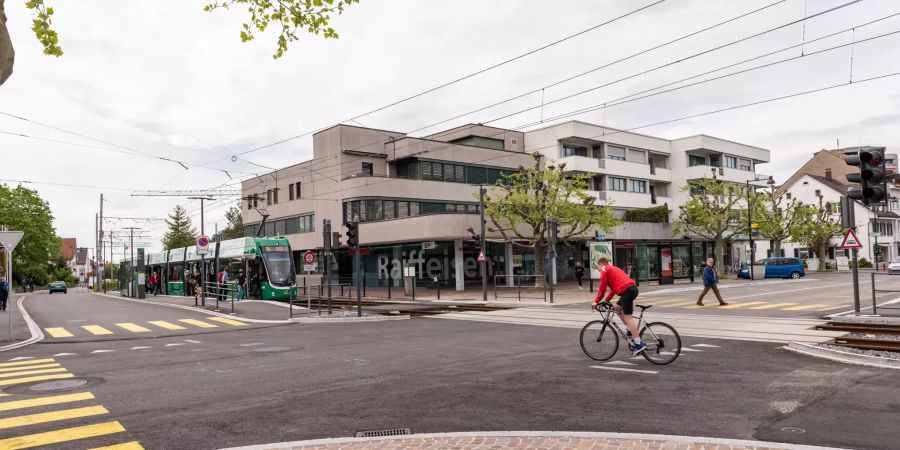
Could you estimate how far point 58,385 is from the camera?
8695 millimetres

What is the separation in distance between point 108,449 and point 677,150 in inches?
2224

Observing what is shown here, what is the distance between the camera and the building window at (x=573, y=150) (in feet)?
159

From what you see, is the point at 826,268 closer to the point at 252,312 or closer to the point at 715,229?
the point at 715,229

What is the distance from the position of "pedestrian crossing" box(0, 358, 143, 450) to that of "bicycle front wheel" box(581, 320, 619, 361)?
6.85 metres

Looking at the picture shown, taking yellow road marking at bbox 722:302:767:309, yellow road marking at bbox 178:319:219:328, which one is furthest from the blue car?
yellow road marking at bbox 178:319:219:328

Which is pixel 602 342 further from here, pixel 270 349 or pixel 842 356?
pixel 270 349

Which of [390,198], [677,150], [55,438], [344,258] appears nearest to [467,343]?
[55,438]

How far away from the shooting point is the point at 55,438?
19.2ft

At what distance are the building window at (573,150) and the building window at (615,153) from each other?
194 centimetres

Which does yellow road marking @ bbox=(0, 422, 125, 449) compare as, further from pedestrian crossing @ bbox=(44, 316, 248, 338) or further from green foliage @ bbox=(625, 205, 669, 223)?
green foliage @ bbox=(625, 205, 669, 223)

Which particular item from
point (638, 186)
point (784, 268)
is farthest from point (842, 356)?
point (638, 186)

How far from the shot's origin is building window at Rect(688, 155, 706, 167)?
184 feet

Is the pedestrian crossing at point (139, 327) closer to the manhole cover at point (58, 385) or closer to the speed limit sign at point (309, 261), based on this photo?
the speed limit sign at point (309, 261)

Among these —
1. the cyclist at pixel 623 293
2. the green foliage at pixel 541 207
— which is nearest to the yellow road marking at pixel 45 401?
the cyclist at pixel 623 293
